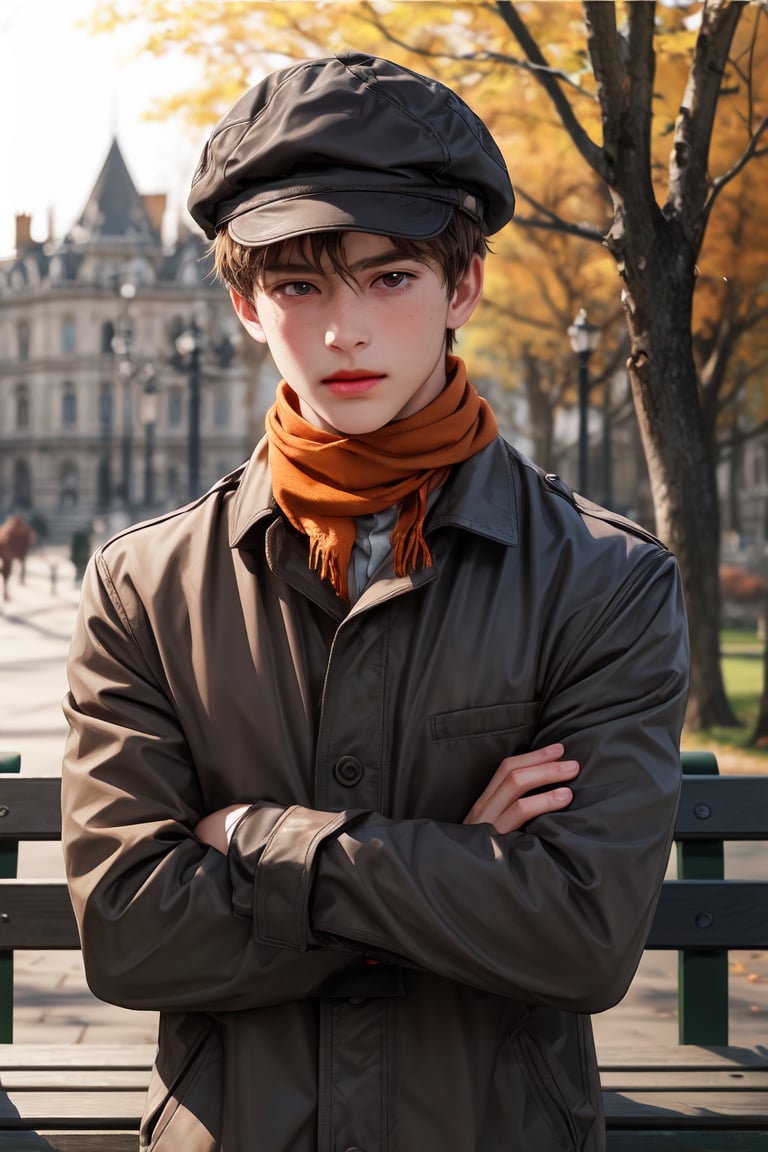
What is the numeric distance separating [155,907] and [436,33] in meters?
12.2

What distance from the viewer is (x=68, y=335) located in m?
76.6

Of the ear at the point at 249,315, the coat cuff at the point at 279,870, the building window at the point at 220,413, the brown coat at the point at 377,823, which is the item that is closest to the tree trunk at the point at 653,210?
the ear at the point at 249,315

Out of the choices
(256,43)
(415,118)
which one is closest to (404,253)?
(415,118)

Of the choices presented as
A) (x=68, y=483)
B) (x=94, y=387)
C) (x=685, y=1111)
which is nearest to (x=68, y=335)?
(x=94, y=387)

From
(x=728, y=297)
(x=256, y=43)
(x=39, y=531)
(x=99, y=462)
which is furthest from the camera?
(x=99, y=462)

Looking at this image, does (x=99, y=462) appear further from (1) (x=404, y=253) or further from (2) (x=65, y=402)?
(1) (x=404, y=253)

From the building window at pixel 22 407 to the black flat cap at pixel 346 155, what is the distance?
76586 mm

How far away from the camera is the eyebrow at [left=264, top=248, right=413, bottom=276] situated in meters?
1.89

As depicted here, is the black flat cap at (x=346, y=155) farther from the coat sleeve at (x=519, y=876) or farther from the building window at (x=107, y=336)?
the building window at (x=107, y=336)

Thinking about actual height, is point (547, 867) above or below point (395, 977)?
above

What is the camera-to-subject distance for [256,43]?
12.7 metres

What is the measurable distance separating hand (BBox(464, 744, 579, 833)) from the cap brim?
71 centimetres

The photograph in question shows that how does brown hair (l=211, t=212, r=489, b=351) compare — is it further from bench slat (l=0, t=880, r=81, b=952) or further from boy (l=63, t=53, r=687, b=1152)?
bench slat (l=0, t=880, r=81, b=952)

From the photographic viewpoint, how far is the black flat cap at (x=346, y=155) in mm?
1831
